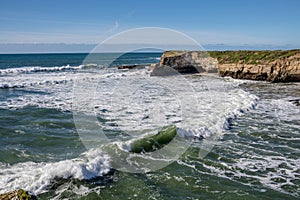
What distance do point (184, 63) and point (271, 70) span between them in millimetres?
12373

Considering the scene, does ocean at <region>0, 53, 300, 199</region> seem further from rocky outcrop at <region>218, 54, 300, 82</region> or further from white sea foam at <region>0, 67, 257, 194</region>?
rocky outcrop at <region>218, 54, 300, 82</region>

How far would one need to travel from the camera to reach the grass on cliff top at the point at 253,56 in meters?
31.5

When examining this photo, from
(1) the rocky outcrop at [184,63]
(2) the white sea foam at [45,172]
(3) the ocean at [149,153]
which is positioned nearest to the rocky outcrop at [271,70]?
(1) the rocky outcrop at [184,63]

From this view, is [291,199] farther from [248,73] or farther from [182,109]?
[248,73]

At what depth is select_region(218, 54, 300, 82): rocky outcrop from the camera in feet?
95.3

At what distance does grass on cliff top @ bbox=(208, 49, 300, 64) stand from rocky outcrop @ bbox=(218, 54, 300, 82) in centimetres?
52

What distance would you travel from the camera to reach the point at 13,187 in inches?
268

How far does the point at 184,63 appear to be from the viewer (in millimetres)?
39781

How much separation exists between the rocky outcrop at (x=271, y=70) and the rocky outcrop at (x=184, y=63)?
453cm

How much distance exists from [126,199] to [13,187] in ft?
8.92

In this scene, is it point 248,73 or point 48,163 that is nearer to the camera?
point 48,163

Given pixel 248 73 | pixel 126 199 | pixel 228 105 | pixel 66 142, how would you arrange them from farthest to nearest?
pixel 248 73
pixel 228 105
pixel 66 142
pixel 126 199

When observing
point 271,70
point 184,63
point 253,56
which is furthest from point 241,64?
point 184,63

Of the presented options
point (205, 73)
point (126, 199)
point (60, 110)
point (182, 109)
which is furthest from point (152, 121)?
point (205, 73)
